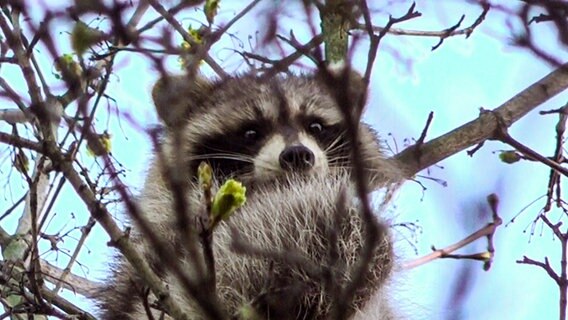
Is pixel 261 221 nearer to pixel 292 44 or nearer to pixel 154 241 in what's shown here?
pixel 292 44

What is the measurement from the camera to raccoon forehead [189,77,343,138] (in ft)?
13.2

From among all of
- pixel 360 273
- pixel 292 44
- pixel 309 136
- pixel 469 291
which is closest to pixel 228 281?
pixel 292 44

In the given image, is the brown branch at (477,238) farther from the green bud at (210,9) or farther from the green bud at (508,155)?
the green bud at (210,9)

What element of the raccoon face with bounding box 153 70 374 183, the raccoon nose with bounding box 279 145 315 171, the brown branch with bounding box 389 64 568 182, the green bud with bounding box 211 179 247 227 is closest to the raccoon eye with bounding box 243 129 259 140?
the raccoon face with bounding box 153 70 374 183

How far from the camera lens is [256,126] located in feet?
13.4

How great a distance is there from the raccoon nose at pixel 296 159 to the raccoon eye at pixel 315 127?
55 centimetres

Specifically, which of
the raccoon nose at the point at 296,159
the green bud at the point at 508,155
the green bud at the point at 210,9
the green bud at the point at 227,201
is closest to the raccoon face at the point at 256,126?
the raccoon nose at the point at 296,159

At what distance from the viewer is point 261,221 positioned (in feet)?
9.43

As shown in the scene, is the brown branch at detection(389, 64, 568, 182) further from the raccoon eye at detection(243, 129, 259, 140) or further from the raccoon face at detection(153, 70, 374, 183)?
the raccoon eye at detection(243, 129, 259, 140)

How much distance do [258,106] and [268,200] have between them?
3.68 feet

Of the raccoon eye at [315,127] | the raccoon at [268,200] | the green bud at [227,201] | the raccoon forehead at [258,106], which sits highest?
the raccoon forehead at [258,106]

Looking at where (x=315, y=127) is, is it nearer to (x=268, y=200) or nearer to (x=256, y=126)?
(x=256, y=126)

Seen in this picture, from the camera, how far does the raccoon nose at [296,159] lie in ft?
11.7

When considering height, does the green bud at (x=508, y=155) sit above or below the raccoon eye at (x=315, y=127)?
below
